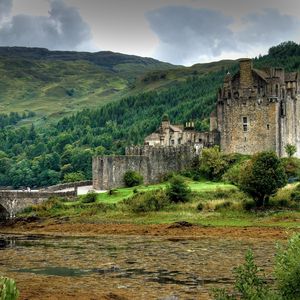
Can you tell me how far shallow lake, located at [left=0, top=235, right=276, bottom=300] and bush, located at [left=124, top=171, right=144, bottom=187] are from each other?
2240cm

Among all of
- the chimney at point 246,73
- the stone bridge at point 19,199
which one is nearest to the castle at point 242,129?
the chimney at point 246,73

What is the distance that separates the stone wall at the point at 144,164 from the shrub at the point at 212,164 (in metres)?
3.01

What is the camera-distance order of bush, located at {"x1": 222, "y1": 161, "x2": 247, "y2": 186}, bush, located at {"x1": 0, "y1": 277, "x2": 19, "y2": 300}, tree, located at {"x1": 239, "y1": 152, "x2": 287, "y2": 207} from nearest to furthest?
bush, located at {"x1": 0, "y1": 277, "x2": 19, "y2": 300}
tree, located at {"x1": 239, "y1": 152, "x2": 287, "y2": 207}
bush, located at {"x1": 222, "y1": 161, "x2": 247, "y2": 186}

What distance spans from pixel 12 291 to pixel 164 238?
37.7 m

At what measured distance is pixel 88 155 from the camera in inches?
6289

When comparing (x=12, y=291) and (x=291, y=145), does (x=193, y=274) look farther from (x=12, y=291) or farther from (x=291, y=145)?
(x=291, y=145)

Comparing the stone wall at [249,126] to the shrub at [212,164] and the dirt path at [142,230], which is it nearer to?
the shrub at [212,164]

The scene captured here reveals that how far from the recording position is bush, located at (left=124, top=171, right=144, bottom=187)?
277 ft

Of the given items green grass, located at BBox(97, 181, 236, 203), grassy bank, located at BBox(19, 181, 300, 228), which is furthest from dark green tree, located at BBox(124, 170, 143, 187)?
grassy bank, located at BBox(19, 181, 300, 228)

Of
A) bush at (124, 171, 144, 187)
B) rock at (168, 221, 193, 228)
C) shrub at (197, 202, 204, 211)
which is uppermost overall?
bush at (124, 171, 144, 187)

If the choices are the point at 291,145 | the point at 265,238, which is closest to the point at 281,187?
the point at 265,238

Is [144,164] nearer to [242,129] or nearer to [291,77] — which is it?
[242,129]

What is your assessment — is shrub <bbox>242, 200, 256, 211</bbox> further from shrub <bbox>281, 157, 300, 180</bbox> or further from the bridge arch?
the bridge arch

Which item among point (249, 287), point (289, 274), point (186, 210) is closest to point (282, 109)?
point (186, 210)
